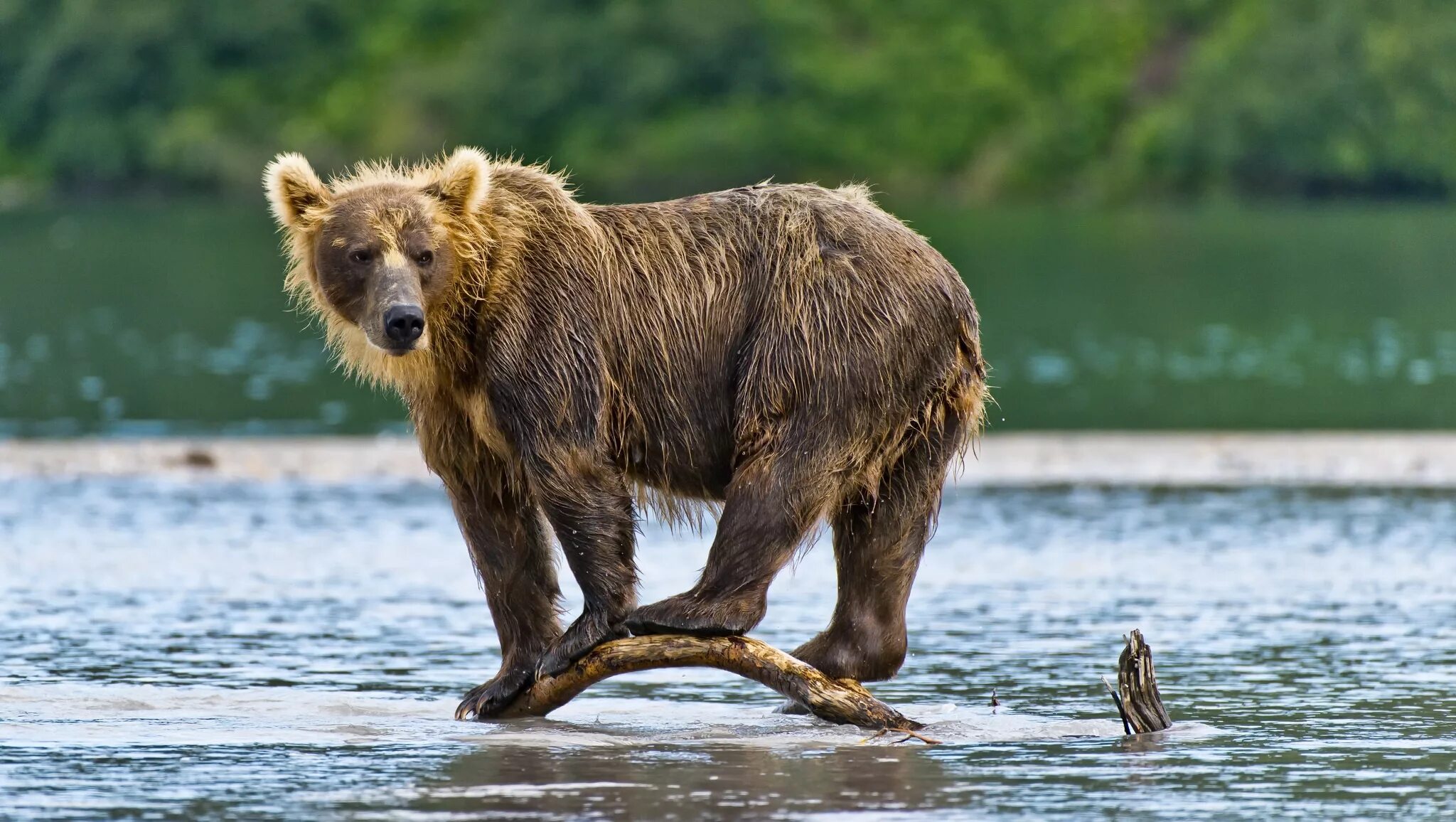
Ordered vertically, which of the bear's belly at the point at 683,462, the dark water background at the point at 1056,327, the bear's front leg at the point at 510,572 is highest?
the dark water background at the point at 1056,327

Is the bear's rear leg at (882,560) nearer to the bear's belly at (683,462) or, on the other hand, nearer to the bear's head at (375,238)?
the bear's belly at (683,462)

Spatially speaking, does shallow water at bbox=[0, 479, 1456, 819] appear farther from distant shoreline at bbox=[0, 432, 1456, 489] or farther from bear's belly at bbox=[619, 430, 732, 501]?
distant shoreline at bbox=[0, 432, 1456, 489]

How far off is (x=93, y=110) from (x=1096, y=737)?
9799 centimetres

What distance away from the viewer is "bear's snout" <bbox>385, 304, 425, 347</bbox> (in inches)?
296

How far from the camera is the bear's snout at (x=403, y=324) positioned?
7.51 meters

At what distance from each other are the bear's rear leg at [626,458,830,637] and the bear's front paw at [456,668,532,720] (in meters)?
0.72

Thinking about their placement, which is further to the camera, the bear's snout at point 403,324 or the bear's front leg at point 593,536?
the bear's front leg at point 593,536

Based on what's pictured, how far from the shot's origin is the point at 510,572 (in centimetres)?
848

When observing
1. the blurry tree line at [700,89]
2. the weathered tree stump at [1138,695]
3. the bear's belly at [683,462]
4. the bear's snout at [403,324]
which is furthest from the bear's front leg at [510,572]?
the blurry tree line at [700,89]

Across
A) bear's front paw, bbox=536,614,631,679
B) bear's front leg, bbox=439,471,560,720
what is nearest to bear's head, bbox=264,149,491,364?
bear's front leg, bbox=439,471,560,720

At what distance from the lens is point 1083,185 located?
9219 cm

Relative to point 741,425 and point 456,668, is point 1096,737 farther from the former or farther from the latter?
point 456,668

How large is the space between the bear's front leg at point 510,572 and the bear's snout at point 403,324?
866 millimetres

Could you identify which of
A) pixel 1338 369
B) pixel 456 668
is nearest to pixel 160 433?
pixel 456 668
